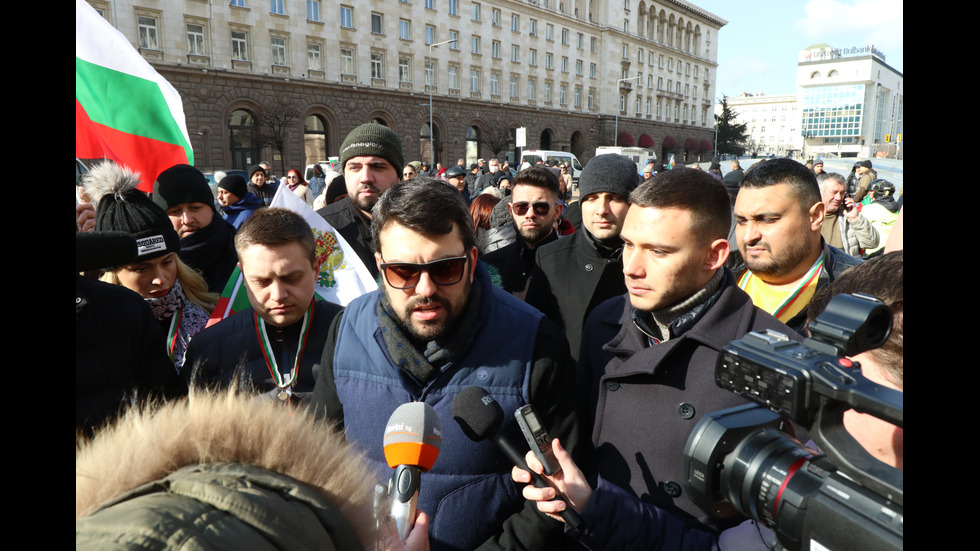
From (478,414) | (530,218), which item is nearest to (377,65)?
(530,218)

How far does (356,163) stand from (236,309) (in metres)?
1.25

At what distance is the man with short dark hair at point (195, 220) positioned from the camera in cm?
371

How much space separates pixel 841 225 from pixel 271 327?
5594 millimetres

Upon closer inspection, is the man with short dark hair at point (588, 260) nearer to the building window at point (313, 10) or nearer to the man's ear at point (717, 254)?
the man's ear at point (717, 254)

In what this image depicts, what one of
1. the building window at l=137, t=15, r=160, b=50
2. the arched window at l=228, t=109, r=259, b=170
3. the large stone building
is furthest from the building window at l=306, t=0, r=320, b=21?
the building window at l=137, t=15, r=160, b=50

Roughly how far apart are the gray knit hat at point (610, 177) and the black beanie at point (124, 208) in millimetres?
2285

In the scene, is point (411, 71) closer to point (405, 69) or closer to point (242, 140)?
point (405, 69)

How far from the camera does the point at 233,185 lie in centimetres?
646

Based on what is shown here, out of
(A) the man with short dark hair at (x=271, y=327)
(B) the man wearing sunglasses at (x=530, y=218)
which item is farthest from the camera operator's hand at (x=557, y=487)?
(B) the man wearing sunglasses at (x=530, y=218)

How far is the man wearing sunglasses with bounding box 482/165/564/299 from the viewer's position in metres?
4.01
